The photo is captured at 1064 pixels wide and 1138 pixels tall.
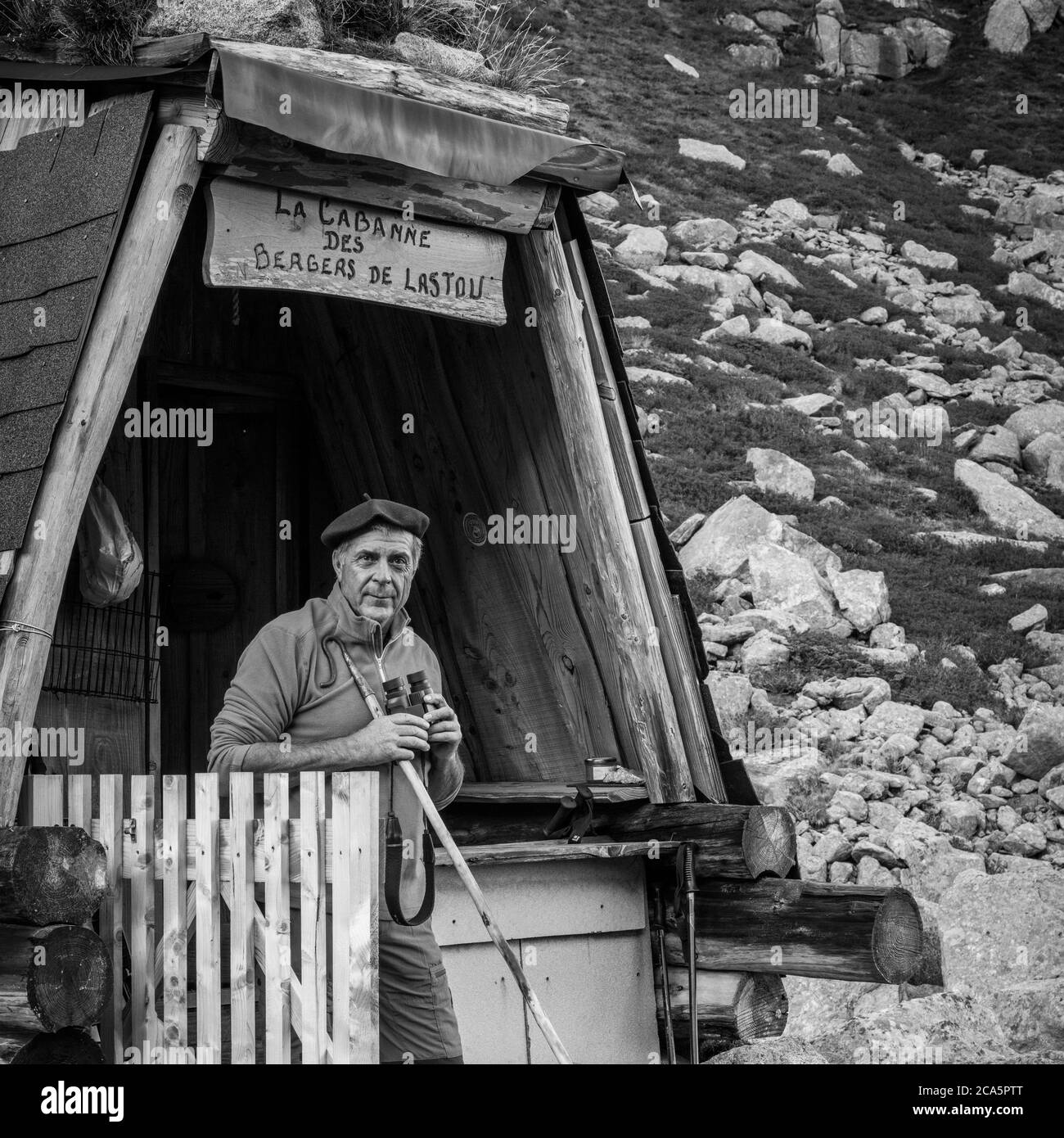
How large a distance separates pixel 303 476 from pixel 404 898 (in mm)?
3759

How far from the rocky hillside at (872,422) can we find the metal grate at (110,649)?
3.67 m

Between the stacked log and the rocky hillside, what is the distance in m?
3.29

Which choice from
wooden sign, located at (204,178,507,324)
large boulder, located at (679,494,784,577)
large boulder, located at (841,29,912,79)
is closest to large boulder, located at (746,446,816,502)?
large boulder, located at (679,494,784,577)

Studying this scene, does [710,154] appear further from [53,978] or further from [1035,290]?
[53,978]

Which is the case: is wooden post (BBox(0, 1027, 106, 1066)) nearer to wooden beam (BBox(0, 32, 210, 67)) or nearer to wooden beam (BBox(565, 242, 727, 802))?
wooden beam (BBox(565, 242, 727, 802))

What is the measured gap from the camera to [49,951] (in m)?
4.45

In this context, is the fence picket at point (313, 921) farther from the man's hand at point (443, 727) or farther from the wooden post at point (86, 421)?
the wooden post at point (86, 421)

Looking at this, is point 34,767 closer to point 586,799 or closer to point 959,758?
point 586,799

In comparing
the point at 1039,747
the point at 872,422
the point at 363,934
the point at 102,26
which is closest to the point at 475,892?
the point at 363,934

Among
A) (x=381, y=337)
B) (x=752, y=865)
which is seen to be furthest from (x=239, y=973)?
(x=381, y=337)

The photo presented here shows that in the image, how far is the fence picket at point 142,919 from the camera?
4812mm

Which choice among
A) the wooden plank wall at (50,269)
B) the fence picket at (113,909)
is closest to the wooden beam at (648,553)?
the wooden plank wall at (50,269)

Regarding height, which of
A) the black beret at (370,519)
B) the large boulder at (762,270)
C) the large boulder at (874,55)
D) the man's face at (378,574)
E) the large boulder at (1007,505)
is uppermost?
the large boulder at (874,55)

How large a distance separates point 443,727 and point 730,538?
9.55m
